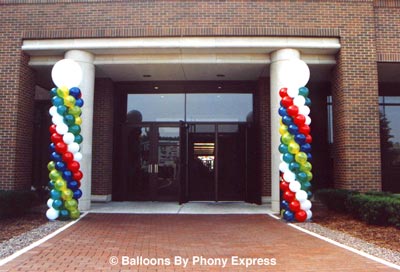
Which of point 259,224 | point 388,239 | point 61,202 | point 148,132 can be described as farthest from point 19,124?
point 388,239

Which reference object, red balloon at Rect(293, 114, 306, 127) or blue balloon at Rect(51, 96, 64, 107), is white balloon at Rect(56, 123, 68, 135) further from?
red balloon at Rect(293, 114, 306, 127)

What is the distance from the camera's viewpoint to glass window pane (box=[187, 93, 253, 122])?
13.9 metres

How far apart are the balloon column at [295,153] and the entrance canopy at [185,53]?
2462 millimetres

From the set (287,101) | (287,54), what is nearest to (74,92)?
(287,101)

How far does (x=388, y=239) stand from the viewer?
7.26 meters

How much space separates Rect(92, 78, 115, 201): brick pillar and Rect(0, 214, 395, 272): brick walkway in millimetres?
3689

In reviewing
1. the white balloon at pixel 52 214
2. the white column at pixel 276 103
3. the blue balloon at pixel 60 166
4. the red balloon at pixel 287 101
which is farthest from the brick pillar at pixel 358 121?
the white balloon at pixel 52 214

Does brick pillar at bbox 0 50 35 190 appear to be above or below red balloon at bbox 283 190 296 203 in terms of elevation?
above

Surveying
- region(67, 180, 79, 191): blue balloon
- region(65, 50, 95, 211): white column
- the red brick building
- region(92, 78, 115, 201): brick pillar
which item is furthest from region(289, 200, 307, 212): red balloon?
region(92, 78, 115, 201): brick pillar

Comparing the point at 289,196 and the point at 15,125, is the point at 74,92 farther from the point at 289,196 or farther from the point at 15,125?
the point at 289,196

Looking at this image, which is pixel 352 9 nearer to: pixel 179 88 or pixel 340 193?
pixel 340 193

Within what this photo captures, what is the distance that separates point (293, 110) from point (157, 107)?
20.7 ft

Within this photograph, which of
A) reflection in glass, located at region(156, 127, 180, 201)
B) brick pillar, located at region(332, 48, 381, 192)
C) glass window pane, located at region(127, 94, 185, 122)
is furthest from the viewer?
glass window pane, located at region(127, 94, 185, 122)

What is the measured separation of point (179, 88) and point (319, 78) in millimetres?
5020
